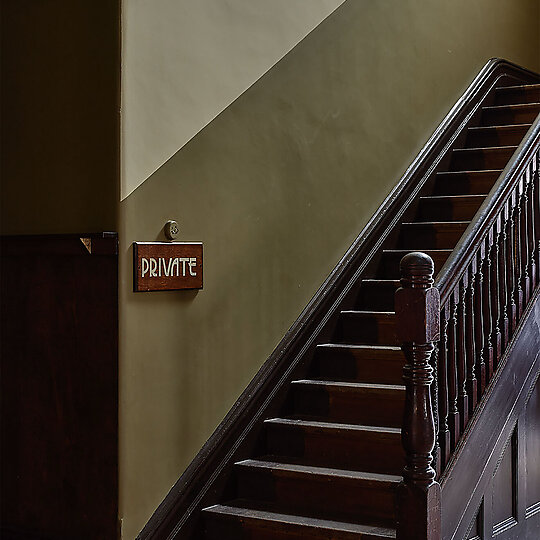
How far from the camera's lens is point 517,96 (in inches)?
258

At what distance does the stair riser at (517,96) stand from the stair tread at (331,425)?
333 centimetres

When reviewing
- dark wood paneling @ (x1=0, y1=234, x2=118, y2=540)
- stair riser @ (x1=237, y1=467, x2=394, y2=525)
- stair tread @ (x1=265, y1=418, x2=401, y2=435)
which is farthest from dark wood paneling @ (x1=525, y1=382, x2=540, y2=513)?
dark wood paneling @ (x1=0, y1=234, x2=118, y2=540)

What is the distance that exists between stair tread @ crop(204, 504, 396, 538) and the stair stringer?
26cm

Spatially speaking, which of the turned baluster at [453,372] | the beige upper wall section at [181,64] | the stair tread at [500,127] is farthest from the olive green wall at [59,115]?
the stair tread at [500,127]

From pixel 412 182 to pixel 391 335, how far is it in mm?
1232

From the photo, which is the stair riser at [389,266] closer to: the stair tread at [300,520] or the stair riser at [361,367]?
the stair riser at [361,367]

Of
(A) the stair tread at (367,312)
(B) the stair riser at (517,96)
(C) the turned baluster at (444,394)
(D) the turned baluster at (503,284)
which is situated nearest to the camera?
(C) the turned baluster at (444,394)

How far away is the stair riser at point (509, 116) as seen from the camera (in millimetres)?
6242

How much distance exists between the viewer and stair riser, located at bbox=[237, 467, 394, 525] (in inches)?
146

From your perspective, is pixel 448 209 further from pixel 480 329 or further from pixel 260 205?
pixel 480 329

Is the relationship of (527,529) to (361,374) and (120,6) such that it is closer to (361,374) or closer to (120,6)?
(361,374)

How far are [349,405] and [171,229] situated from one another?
1.21 meters

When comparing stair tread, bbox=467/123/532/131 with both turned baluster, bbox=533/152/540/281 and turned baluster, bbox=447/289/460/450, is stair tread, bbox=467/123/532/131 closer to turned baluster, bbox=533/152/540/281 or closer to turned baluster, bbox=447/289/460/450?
turned baluster, bbox=533/152/540/281

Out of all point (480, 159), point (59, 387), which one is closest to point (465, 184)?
point (480, 159)
